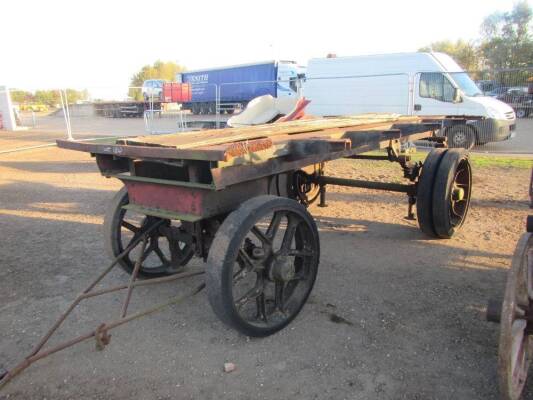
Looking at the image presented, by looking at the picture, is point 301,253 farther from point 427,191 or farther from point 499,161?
point 499,161

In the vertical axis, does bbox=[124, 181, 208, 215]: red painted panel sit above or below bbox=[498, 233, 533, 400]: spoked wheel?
above

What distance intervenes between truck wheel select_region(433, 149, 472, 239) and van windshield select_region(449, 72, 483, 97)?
8.03 metres

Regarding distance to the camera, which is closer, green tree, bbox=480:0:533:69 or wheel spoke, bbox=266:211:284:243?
wheel spoke, bbox=266:211:284:243

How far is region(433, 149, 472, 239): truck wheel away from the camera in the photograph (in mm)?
4234

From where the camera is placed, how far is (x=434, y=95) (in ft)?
39.8

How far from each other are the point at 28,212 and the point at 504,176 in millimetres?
8149

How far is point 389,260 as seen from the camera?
4320 mm

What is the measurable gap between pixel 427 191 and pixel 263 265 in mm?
2172

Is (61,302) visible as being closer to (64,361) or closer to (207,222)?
(64,361)

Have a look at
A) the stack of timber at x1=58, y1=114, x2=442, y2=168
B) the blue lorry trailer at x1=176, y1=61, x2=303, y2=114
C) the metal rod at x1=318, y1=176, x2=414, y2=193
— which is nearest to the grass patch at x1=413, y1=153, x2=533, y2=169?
the metal rod at x1=318, y1=176, x2=414, y2=193

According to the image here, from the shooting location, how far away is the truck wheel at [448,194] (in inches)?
167

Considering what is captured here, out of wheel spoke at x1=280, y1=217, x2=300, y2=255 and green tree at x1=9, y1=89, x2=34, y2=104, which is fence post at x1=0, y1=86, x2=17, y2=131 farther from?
wheel spoke at x1=280, y1=217, x2=300, y2=255

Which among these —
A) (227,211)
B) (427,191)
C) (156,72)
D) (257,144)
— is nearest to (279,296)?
(227,211)

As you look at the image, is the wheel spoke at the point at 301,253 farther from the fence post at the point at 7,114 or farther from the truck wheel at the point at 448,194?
the fence post at the point at 7,114
